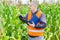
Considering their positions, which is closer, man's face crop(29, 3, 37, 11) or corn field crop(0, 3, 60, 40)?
man's face crop(29, 3, 37, 11)

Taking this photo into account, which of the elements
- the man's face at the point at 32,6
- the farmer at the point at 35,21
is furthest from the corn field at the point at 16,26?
the man's face at the point at 32,6

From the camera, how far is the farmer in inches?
149

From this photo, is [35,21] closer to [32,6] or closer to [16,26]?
[32,6]

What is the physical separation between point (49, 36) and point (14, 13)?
831 mm

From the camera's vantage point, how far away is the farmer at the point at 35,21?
3.78 meters

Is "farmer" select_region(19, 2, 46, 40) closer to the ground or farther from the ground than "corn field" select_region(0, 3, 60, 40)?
farther from the ground

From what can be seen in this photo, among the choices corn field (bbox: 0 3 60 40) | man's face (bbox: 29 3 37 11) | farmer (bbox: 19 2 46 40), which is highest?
man's face (bbox: 29 3 37 11)

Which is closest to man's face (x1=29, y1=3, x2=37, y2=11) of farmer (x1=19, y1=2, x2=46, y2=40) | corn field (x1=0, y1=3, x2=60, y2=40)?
farmer (x1=19, y1=2, x2=46, y2=40)

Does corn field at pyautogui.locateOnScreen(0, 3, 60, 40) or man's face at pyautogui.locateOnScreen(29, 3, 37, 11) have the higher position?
man's face at pyautogui.locateOnScreen(29, 3, 37, 11)

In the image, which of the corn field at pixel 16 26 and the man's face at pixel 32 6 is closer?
the man's face at pixel 32 6

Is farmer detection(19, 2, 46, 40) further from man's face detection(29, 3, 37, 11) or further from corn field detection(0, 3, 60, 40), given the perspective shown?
corn field detection(0, 3, 60, 40)

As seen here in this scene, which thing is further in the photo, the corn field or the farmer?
the corn field

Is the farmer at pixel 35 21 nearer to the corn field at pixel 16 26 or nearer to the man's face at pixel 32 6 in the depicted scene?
the man's face at pixel 32 6

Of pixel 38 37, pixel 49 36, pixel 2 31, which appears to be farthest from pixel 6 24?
pixel 38 37
